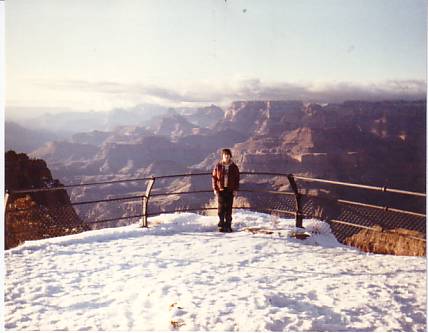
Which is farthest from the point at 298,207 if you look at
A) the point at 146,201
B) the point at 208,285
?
the point at 208,285

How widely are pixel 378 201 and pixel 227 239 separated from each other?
7773 cm

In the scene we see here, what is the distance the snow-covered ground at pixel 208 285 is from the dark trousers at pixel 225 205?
39 centimetres

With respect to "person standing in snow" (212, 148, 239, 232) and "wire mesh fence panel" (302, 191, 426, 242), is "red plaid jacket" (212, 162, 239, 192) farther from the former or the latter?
"wire mesh fence panel" (302, 191, 426, 242)

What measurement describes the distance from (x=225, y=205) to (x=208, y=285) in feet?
8.09

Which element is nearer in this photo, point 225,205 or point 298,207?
point 225,205

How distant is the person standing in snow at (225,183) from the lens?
6918 mm

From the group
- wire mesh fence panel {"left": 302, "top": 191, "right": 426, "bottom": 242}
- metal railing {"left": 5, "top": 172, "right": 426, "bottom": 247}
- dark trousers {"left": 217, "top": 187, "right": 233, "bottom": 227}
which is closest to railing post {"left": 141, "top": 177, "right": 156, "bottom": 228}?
metal railing {"left": 5, "top": 172, "right": 426, "bottom": 247}

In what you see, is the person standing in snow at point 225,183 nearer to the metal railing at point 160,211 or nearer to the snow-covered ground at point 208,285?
the metal railing at point 160,211

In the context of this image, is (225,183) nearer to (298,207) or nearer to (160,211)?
(298,207)

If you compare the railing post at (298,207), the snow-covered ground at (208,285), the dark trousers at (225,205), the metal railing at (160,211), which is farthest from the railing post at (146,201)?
the railing post at (298,207)

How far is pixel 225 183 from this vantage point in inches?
273

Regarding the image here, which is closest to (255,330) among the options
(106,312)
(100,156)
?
(106,312)

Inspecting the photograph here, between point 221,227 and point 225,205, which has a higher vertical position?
point 225,205

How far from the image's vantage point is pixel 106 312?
4141 mm
